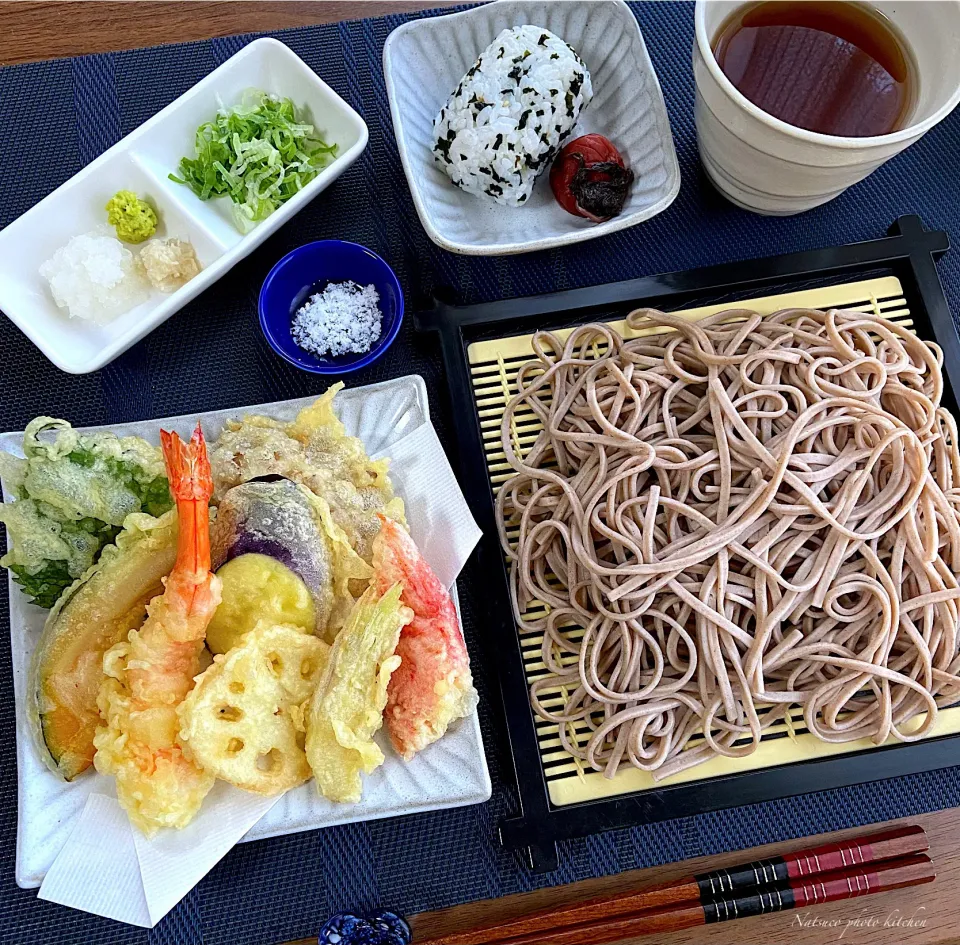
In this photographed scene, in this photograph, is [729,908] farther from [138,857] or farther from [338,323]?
[338,323]

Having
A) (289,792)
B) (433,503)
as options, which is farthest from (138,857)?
(433,503)

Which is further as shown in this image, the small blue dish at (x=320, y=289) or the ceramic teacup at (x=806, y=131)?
the small blue dish at (x=320, y=289)

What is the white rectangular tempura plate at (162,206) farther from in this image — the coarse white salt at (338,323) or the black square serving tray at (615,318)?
the black square serving tray at (615,318)

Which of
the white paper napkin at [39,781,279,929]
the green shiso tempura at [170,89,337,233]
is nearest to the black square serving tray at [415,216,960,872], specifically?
the green shiso tempura at [170,89,337,233]

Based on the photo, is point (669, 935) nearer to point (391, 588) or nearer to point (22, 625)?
point (391, 588)

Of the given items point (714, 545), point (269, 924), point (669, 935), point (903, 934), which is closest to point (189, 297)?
point (714, 545)

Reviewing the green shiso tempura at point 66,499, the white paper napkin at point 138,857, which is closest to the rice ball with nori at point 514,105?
the green shiso tempura at point 66,499
